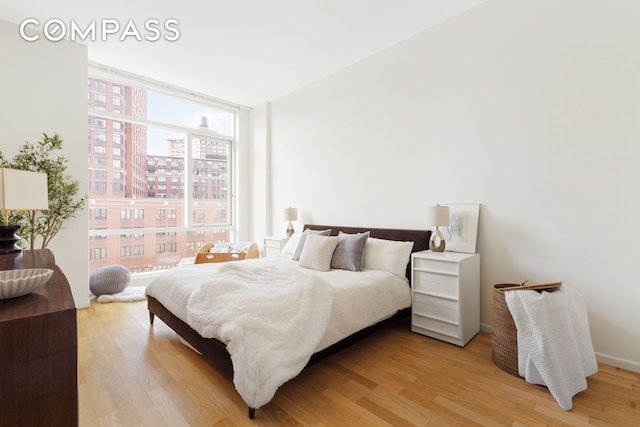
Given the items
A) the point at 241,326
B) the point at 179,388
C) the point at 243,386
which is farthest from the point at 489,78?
the point at 179,388

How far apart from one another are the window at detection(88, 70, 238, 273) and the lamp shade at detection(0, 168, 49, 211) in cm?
184

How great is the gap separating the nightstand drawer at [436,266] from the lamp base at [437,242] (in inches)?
8.1

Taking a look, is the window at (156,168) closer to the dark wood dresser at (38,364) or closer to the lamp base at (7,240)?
the lamp base at (7,240)

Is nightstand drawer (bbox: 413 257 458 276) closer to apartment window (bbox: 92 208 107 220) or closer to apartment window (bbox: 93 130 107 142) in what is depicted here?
apartment window (bbox: 92 208 107 220)

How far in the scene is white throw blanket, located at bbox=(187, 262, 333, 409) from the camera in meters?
1.55

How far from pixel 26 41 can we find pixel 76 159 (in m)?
1.26

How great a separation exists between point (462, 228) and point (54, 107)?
15.0 ft

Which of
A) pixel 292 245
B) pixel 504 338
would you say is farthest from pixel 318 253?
pixel 504 338

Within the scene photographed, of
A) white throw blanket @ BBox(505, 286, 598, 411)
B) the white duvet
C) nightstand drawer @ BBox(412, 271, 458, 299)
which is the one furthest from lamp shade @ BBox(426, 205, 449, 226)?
white throw blanket @ BBox(505, 286, 598, 411)

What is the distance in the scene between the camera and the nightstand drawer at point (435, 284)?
244 centimetres

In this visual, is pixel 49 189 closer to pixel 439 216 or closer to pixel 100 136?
pixel 100 136

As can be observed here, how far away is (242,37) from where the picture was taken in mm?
3172

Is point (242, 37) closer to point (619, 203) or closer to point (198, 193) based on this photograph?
point (198, 193)

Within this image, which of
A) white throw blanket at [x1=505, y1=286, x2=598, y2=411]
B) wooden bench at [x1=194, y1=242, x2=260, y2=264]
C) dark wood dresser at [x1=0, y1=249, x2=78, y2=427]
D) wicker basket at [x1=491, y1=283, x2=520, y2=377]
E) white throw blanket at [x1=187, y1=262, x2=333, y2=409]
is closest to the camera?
dark wood dresser at [x1=0, y1=249, x2=78, y2=427]
